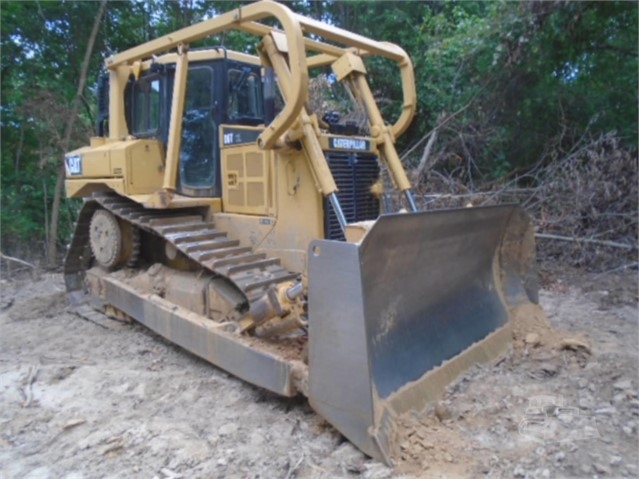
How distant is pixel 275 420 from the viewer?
3.24 meters

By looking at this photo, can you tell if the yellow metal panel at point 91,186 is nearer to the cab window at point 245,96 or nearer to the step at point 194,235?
the step at point 194,235

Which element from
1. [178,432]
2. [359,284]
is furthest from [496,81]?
[178,432]

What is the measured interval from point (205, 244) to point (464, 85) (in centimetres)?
663

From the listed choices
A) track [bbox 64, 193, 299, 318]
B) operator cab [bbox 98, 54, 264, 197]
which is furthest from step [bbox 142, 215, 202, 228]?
operator cab [bbox 98, 54, 264, 197]

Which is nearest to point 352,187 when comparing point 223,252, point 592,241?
point 223,252

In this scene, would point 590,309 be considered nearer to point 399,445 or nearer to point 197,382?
point 399,445

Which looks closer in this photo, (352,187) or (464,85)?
(352,187)

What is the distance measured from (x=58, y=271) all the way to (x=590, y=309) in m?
7.32

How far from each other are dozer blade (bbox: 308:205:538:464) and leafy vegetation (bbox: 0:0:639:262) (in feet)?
15.2

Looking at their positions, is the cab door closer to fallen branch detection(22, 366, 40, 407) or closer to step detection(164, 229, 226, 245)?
step detection(164, 229, 226, 245)

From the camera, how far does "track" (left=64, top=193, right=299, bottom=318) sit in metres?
3.94

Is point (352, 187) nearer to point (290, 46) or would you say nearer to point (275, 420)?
point (290, 46)

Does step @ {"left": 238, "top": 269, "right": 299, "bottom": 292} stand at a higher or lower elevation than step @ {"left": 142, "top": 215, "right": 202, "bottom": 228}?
lower

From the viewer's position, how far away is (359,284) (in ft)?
9.00
